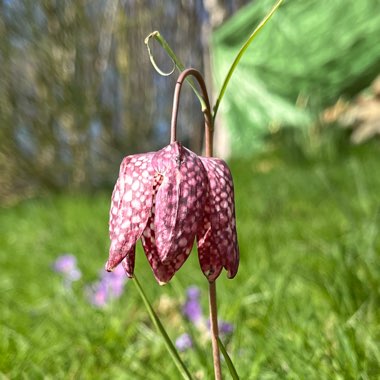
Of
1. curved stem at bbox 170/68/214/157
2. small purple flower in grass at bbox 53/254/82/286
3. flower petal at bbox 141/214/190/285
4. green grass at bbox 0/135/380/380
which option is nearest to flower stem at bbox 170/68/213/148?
curved stem at bbox 170/68/214/157

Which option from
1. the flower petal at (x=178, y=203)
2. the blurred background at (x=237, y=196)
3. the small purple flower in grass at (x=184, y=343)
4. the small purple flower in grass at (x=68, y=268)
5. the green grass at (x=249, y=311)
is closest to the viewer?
the flower petal at (x=178, y=203)

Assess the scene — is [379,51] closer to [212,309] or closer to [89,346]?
[212,309]

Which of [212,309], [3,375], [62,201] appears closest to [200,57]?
[3,375]

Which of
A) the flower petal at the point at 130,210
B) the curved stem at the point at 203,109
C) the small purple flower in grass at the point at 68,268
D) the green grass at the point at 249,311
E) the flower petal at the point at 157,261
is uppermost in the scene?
the curved stem at the point at 203,109

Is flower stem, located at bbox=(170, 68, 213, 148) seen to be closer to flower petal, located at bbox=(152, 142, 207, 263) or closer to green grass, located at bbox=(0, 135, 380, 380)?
flower petal, located at bbox=(152, 142, 207, 263)

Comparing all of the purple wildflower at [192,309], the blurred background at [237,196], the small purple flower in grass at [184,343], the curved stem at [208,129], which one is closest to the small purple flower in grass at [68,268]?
the blurred background at [237,196]

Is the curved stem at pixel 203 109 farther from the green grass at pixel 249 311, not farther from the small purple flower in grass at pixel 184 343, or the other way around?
the small purple flower in grass at pixel 184 343

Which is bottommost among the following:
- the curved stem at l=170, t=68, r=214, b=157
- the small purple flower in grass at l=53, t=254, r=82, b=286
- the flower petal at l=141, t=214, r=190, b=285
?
the small purple flower in grass at l=53, t=254, r=82, b=286

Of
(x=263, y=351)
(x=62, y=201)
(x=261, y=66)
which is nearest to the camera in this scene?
(x=261, y=66)
